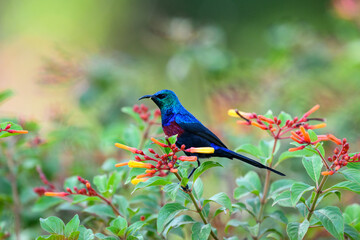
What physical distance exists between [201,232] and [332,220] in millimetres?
357

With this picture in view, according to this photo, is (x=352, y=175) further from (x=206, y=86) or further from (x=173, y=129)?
(x=206, y=86)

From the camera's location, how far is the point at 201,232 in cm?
129

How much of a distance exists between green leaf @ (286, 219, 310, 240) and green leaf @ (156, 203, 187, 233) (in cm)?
31

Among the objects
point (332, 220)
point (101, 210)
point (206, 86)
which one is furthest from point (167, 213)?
point (206, 86)

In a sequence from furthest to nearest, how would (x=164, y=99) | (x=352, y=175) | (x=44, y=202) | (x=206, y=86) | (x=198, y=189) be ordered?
1. (x=206, y=86)
2. (x=44, y=202)
3. (x=164, y=99)
4. (x=198, y=189)
5. (x=352, y=175)

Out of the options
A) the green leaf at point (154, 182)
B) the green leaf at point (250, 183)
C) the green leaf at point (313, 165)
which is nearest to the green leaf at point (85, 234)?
the green leaf at point (154, 182)

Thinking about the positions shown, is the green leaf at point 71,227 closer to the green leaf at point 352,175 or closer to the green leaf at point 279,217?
the green leaf at point 279,217

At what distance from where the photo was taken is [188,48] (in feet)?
10.6

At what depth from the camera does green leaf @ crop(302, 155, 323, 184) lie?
53.2 inches

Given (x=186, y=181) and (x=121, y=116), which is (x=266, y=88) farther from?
(x=186, y=181)

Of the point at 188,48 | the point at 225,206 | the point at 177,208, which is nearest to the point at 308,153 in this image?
the point at 225,206

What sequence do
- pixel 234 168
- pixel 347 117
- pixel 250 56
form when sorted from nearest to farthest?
pixel 234 168 → pixel 347 117 → pixel 250 56

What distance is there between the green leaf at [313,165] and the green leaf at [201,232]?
13.3 inches

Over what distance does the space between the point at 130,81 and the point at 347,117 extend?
1.54m
